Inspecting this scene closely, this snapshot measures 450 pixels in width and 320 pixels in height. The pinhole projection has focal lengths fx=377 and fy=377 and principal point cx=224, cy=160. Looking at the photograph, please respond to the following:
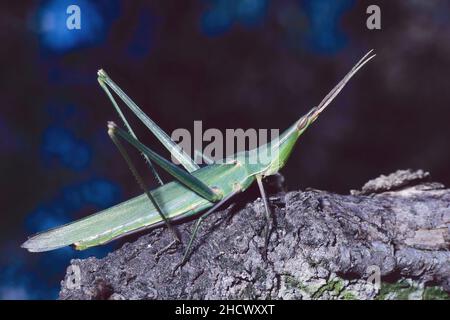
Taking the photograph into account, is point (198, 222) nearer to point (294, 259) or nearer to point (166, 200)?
point (166, 200)

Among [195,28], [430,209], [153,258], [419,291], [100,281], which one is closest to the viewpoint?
[100,281]

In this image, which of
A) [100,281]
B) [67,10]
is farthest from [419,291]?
[67,10]

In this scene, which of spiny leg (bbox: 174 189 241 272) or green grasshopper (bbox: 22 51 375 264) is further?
green grasshopper (bbox: 22 51 375 264)

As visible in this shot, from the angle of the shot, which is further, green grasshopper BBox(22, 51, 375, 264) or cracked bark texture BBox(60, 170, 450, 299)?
green grasshopper BBox(22, 51, 375, 264)

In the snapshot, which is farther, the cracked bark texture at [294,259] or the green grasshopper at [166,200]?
the green grasshopper at [166,200]

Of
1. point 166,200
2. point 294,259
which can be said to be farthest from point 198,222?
point 294,259

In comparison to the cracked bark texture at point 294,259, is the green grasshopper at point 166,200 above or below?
above

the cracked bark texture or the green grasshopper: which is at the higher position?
the green grasshopper

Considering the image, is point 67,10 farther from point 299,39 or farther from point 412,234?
point 412,234
